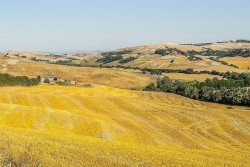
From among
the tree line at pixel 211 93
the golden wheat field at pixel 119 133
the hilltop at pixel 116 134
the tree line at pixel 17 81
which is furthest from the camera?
the tree line at pixel 17 81

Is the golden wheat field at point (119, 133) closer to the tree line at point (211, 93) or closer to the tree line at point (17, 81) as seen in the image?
the tree line at point (17, 81)

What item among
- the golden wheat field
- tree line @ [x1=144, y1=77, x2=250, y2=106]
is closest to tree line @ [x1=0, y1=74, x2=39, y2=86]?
the golden wheat field

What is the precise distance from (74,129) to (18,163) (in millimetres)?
30900

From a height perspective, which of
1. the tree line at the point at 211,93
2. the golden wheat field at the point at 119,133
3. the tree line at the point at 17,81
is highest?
the golden wheat field at the point at 119,133

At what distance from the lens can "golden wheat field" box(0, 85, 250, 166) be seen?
108ft

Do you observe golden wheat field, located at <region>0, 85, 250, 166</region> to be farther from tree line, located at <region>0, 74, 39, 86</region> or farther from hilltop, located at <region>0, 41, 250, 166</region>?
tree line, located at <region>0, 74, 39, 86</region>

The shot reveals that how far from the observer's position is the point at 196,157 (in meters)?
34.9

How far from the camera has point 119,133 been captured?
60031mm

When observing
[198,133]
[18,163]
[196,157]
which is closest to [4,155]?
[18,163]

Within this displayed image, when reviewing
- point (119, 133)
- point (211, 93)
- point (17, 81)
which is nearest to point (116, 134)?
point (119, 133)

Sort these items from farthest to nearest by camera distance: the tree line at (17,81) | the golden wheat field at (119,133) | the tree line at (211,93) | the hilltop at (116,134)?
the tree line at (17,81)
the tree line at (211,93)
the golden wheat field at (119,133)
the hilltop at (116,134)

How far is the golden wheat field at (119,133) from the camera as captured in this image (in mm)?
32844

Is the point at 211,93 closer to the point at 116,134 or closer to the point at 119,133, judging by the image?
the point at 119,133

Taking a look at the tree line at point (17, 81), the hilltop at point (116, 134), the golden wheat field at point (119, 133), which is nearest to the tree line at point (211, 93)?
the hilltop at point (116, 134)
